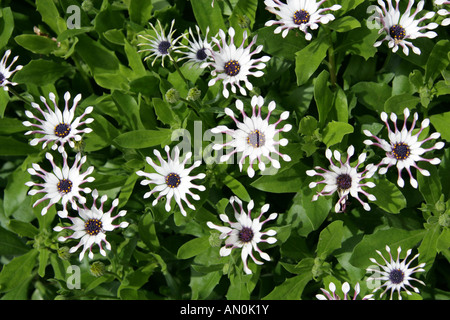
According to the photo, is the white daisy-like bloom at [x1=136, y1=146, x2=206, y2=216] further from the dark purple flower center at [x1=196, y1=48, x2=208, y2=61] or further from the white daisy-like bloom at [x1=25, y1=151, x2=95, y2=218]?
→ the dark purple flower center at [x1=196, y1=48, x2=208, y2=61]

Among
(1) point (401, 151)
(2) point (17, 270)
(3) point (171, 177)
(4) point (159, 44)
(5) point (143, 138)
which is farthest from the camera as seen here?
(2) point (17, 270)

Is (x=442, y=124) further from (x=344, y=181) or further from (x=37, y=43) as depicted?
(x=37, y=43)

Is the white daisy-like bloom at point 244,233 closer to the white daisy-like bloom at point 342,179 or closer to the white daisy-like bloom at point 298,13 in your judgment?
the white daisy-like bloom at point 342,179

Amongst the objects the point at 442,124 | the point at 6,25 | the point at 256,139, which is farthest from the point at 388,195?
the point at 6,25

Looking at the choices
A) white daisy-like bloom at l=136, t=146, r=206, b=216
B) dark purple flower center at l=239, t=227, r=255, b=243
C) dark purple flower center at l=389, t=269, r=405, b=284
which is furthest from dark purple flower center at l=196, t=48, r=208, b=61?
dark purple flower center at l=389, t=269, r=405, b=284

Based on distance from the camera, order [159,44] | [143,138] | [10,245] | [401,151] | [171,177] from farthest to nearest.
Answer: [10,245]
[159,44]
[143,138]
[171,177]
[401,151]

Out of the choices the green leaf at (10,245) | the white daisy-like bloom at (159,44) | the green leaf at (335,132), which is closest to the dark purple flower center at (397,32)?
the green leaf at (335,132)

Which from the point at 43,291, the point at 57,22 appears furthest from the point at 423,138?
the point at 43,291
